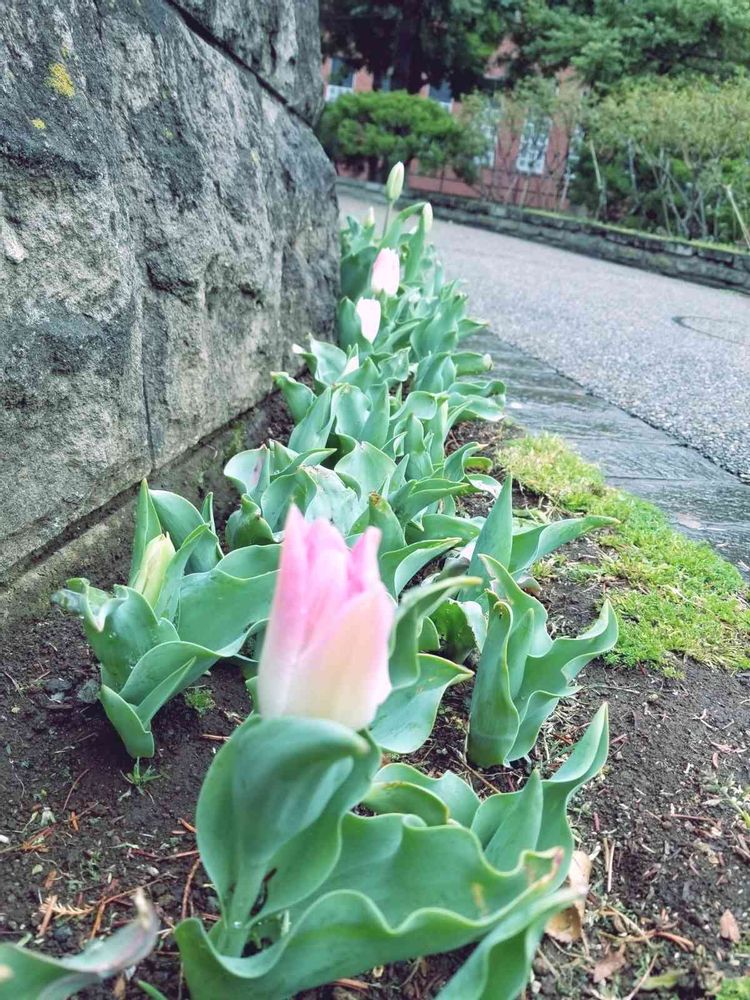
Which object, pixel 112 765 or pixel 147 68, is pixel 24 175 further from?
pixel 112 765

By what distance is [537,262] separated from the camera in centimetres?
1084

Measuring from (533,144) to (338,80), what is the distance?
1019 cm

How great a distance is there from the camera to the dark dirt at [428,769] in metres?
1.13

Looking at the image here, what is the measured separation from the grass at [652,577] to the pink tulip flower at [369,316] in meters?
0.59

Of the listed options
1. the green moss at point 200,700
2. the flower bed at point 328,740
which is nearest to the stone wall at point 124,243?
the flower bed at point 328,740

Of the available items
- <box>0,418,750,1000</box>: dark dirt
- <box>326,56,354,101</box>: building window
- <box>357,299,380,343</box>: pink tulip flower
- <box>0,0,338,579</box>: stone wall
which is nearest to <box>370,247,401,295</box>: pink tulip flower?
<box>357,299,380,343</box>: pink tulip flower

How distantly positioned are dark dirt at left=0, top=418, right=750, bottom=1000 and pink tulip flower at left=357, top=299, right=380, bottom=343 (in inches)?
52.1

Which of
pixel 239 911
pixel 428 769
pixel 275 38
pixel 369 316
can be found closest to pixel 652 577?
pixel 428 769

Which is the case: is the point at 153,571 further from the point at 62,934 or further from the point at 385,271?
the point at 385,271

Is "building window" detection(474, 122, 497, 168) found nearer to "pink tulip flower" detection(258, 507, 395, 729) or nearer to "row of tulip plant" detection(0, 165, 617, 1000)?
"row of tulip plant" detection(0, 165, 617, 1000)

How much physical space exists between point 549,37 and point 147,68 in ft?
66.7

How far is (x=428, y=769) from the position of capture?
1.49 m

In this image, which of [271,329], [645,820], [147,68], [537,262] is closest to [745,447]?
[271,329]

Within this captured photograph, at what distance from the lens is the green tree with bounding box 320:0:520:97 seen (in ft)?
63.2
